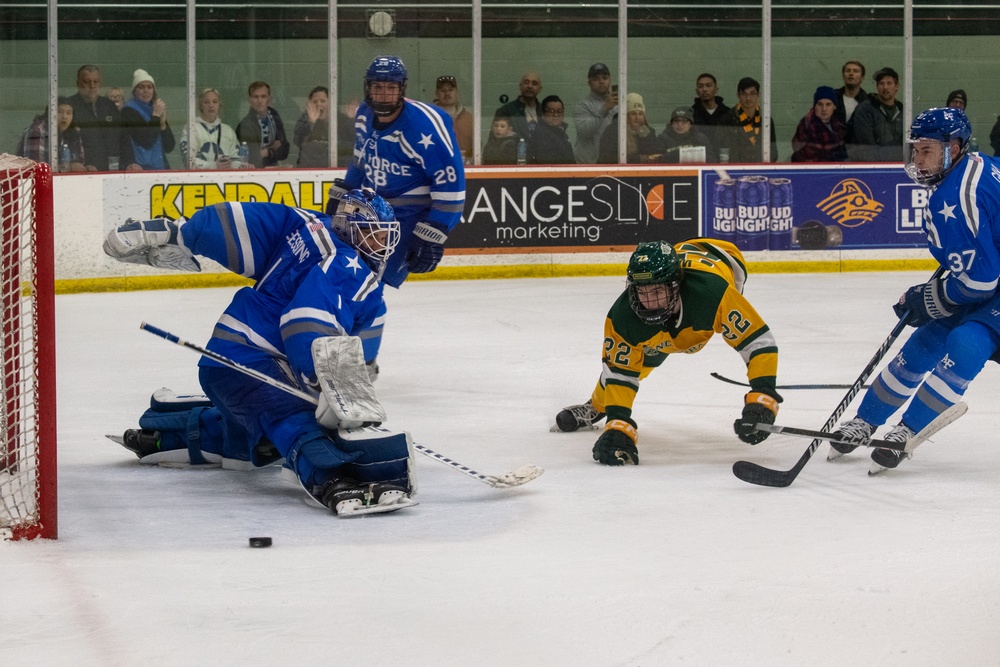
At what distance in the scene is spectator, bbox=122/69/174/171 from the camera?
8539 millimetres

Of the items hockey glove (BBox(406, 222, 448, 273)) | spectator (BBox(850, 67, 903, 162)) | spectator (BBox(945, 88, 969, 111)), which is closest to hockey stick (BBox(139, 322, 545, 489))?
hockey glove (BBox(406, 222, 448, 273))

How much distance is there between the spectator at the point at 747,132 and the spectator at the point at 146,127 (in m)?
3.75

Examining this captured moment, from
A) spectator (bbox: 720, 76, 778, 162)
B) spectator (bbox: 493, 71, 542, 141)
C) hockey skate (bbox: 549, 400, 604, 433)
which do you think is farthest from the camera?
spectator (bbox: 720, 76, 778, 162)

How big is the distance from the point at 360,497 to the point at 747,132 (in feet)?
22.2

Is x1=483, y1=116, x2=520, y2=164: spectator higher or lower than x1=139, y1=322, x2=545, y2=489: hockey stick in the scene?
higher

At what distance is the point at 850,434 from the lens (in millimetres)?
3969

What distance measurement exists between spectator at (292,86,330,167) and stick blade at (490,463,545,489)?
5.68 metres

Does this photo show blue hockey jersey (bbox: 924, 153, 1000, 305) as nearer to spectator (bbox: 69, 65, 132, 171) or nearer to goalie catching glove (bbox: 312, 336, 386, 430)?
goalie catching glove (bbox: 312, 336, 386, 430)

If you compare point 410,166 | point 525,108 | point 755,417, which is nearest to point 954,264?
point 755,417

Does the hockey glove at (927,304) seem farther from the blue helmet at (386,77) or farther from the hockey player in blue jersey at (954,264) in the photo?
the blue helmet at (386,77)

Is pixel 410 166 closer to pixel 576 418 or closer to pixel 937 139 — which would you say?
pixel 576 418

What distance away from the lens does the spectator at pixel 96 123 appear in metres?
8.41

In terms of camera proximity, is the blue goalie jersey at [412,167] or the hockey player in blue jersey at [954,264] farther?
the blue goalie jersey at [412,167]

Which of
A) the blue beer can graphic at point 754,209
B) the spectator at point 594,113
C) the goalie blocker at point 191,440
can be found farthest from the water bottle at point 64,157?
the goalie blocker at point 191,440
